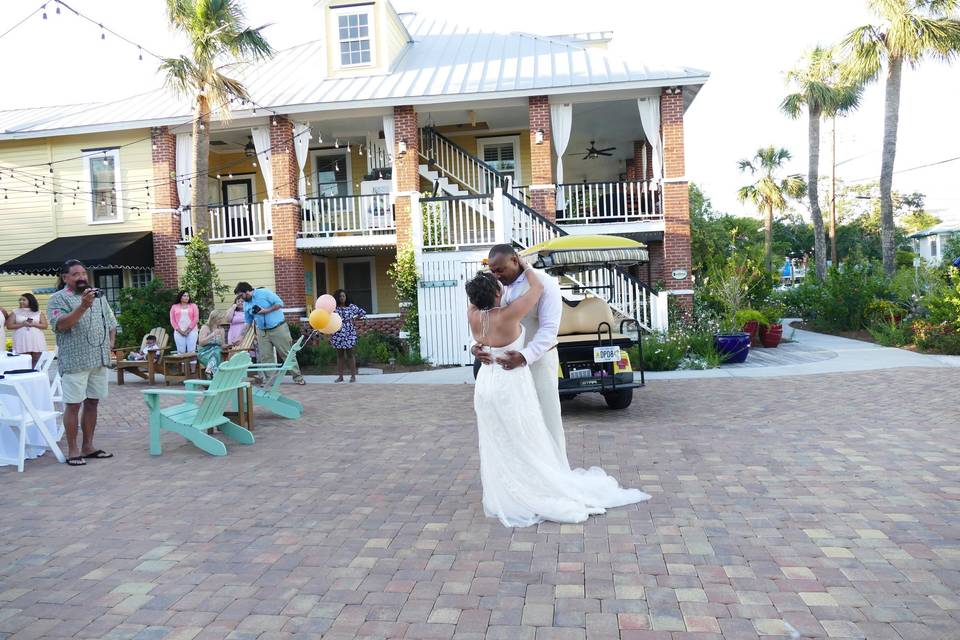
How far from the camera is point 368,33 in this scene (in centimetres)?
1895

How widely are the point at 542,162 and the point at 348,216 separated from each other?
16.5 feet

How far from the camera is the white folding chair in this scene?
6.73 m

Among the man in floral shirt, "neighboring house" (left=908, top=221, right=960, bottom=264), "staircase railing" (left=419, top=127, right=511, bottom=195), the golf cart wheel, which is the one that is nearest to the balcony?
"staircase railing" (left=419, top=127, right=511, bottom=195)

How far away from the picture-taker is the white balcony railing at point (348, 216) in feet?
59.1

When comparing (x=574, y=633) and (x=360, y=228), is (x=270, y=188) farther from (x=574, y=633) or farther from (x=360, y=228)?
(x=574, y=633)

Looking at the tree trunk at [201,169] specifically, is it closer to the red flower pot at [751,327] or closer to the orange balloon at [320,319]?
the orange balloon at [320,319]

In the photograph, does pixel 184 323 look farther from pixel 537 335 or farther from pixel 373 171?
pixel 537 335

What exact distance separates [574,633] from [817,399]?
7.42 m

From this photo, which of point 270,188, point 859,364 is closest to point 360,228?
point 270,188

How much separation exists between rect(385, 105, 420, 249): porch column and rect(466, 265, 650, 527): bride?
1249 centimetres

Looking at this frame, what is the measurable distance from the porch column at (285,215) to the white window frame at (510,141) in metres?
5.28

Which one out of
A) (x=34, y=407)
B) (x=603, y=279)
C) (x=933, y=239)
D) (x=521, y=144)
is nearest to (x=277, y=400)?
(x=34, y=407)

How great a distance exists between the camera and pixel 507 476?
194 inches

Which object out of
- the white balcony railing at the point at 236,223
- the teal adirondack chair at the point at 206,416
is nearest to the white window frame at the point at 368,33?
the white balcony railing at the point at 236,223
